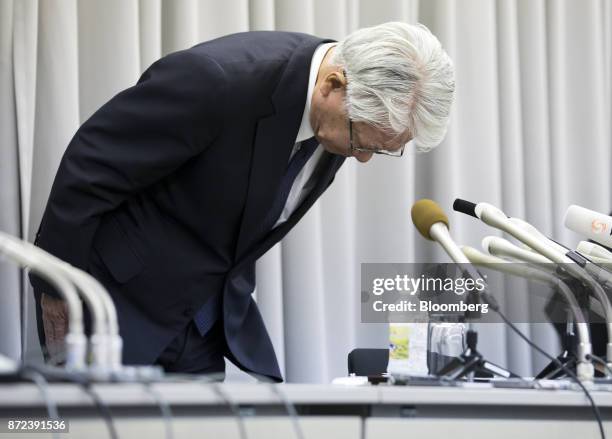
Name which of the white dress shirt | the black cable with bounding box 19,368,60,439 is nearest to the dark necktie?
the white dress shirt

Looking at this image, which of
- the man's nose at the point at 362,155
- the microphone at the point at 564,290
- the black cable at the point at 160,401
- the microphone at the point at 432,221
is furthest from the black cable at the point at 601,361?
the black cable at the point at 160,401

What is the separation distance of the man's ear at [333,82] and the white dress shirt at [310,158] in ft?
0.11

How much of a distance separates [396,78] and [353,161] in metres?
1.26

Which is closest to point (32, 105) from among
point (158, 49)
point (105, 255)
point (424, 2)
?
point (158, 49)

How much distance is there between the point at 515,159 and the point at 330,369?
912mm

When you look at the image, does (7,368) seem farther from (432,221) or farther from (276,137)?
(432,221)

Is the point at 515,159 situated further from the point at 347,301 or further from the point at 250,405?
the point at 250,405

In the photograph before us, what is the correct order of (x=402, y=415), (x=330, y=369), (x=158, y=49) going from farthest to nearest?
1. (x=330, y=369)
2. (x=158, y=49)
3. (x=402, y=415)

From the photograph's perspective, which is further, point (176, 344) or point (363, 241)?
point (363, 241)

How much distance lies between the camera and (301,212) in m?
1.96

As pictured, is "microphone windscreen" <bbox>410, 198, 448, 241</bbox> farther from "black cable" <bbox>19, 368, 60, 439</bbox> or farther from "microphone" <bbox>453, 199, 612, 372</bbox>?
"black cable" <bbox>19, 368, 60, 439</bbox>

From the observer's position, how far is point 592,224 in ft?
6.56

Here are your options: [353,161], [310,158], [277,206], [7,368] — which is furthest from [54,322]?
[353,161]

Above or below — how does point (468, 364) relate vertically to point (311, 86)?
below
